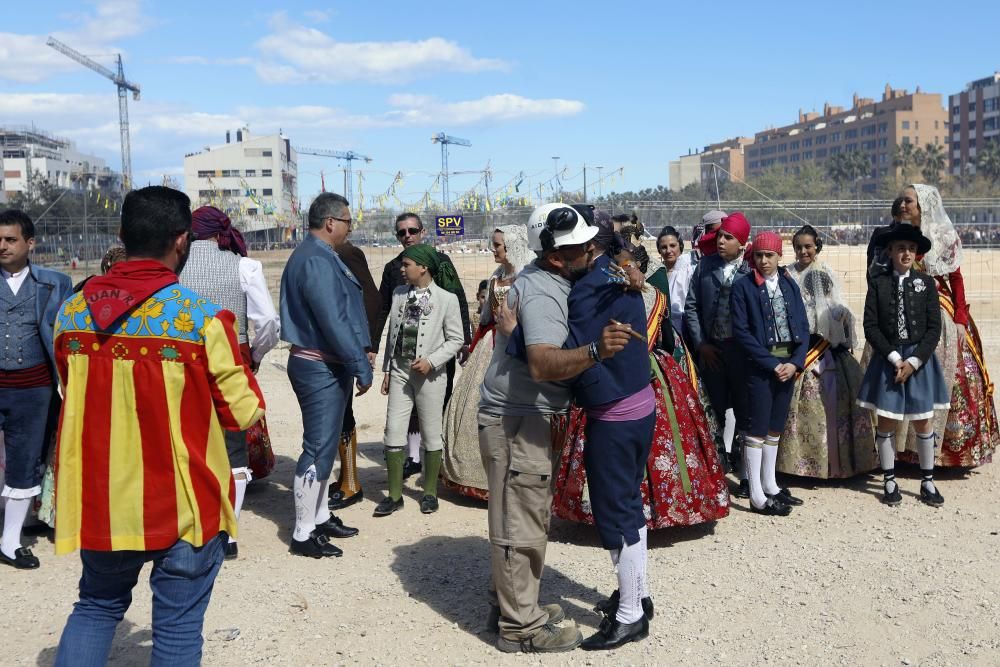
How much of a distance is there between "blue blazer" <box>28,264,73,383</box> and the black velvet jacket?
4972 mm

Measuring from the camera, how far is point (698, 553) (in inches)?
206

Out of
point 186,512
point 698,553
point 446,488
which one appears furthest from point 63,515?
point 446,488

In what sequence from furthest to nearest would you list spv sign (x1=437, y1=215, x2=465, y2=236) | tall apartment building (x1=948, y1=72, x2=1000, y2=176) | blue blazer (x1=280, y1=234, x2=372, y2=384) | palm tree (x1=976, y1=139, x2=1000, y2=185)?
tall apartment building (x1=948, y1=72, x2=1000, y2=176) < palm tree (x1=976, y1=139, x2=1000, y2=185) < spv sign (x1=437, y1=215, x2=465, y2=236) < blue blazer (x1=280, y1=234, x2=372, y2=384)

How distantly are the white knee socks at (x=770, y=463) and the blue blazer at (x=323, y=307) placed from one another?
2626 mm

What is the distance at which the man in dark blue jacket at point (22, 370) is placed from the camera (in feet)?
16.7

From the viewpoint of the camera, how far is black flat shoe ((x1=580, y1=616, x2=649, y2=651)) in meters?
3.99

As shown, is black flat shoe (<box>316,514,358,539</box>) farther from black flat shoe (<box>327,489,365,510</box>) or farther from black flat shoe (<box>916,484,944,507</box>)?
black flat shoe (<box>916,484,944,507</box>)

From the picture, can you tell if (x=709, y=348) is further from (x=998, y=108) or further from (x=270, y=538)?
(x=998, y=108)

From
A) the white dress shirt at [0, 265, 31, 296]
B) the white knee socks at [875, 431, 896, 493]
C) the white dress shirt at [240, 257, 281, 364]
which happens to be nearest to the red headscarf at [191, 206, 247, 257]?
the white dress shirt at [240, 257, 281, 364]

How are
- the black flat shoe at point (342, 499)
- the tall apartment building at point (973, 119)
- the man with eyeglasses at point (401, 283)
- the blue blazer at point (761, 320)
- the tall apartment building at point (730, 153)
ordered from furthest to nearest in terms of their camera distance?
the tall apartment building at point (730, 153), the tall apartment building at point (973, 119), the man with eyeglasses at point (401, 283), the black flat shoe at point (342, 499), the blue blazer at point (761, 320)

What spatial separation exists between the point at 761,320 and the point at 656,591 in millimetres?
2052

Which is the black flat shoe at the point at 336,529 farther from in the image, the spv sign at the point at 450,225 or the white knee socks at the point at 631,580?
the spv sign at the point at 450,225

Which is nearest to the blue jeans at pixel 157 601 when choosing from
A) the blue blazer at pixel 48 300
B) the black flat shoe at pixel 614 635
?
the black flat shoe at pixel 614 635

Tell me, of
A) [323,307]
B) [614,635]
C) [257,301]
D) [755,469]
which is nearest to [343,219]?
[323,307]
